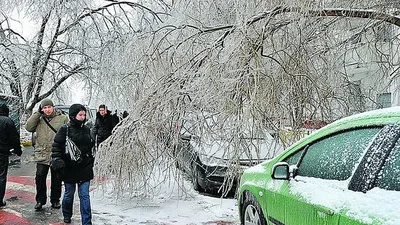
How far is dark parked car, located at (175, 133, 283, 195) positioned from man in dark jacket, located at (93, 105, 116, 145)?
252 cm

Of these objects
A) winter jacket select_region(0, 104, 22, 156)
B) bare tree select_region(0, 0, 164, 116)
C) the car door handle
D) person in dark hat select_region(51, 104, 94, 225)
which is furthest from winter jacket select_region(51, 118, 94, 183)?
bare tree select_region(0, 0, 164, 116)

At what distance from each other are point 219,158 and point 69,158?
8.88 ft

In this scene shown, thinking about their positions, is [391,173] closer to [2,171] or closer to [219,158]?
[219,158]

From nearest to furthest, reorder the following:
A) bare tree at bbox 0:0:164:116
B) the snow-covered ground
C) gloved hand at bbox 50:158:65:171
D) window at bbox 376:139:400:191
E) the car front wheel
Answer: window at bbox 376:139:400:191 < the car front wheel < gloved hand at bbox 50:158:65:171 < the snow-covered ground < bare tree at bbox 0:0:164:116

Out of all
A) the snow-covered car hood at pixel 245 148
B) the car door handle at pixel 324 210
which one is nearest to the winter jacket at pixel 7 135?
the snow-covered car hood at pixel 245 148

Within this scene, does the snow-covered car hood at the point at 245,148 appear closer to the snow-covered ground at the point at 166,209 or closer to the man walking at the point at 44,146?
the snow-covered ground at the point at 166,209

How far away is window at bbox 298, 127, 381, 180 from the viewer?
A: 2583 mm

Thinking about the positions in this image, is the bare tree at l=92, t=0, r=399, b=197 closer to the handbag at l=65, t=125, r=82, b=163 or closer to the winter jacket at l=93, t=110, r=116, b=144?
the handbag at l=65, t=125, r=82, b=163

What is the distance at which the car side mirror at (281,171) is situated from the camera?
3.29 m

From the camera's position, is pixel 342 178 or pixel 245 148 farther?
pixel 245 148

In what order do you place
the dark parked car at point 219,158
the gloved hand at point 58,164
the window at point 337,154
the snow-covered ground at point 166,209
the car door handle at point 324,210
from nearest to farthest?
1. the car door handle at point 324,210
2. the window at point 337,154
3. the gloved hand at point 58,164
4. the snow-covered ground at point 166,209
5. the dark parked car at point 219,158

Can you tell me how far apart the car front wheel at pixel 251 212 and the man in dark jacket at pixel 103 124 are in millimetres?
5935

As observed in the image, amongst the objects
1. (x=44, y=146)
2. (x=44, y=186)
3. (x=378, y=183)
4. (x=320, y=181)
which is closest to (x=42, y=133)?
(x=44, y=146)

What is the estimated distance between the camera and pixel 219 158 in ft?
23.5
